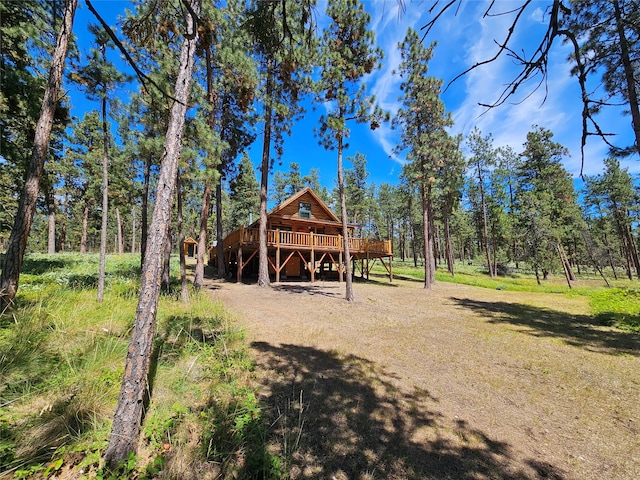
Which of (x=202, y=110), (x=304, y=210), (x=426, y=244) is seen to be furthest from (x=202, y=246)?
(x=426, y=244)

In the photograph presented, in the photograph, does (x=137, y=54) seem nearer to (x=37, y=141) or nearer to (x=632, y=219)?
(x=37, y=141)

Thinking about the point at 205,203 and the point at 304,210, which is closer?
the point at 205,203

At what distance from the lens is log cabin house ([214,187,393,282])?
1515 centimetres

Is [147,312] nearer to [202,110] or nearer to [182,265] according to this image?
[182,265]

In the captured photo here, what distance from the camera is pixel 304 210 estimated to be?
62.7 ft

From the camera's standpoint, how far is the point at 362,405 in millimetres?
3391

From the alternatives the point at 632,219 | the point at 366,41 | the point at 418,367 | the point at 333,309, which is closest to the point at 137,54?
the point at 366,41

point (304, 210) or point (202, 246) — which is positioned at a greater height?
point (304, 210)

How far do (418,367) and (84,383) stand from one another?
15.8 feet

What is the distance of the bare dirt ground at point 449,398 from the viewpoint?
2.52 m

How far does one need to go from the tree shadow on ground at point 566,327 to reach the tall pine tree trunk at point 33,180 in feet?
37.9

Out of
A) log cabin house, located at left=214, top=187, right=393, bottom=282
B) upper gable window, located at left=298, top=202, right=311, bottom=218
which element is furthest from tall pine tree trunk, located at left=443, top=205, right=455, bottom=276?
upper gable window, located at left=298, top=202, right=311, bottom=218

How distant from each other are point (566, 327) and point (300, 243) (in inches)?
489

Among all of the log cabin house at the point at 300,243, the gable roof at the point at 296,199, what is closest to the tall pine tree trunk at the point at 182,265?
the log cabin house at the point at 300,243
